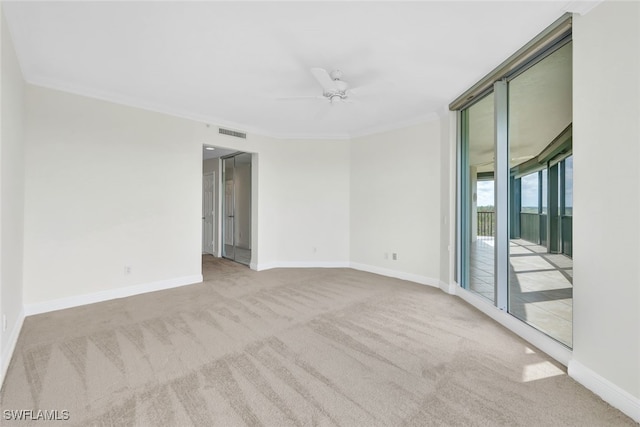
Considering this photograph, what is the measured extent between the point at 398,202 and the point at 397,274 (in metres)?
1.27

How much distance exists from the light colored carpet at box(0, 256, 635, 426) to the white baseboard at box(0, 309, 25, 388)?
5cm

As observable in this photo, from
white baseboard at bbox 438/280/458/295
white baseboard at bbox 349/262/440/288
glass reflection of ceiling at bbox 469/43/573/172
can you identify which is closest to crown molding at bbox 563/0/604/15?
glass reflection of ceiling at bbox 469/43/573/172

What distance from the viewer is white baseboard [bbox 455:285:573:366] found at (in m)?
2.28

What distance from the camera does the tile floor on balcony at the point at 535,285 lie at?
3030mm

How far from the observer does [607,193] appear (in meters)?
1.87

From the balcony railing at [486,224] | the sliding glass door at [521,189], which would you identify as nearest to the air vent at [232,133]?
the sliding glass door at [521,189]

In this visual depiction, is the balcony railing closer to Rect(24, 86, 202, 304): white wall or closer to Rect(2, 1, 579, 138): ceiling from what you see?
Rect(2, 1, 579, 138): ceiling

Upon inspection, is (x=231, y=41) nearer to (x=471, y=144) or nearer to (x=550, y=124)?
(x=471, y=144)

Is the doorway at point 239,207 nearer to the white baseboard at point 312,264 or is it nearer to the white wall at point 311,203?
the white baseboard at point 312,264

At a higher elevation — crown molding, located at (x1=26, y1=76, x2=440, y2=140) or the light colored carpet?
crown molding, located at (x1=26, y1=76, x2=440, y2=140)

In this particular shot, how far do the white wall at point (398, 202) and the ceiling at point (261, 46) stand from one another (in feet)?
3.13

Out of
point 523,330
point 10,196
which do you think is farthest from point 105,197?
point 523,330

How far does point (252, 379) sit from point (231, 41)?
2.81 metres

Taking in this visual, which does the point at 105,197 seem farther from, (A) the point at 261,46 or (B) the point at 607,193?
(B) the point at 607,193
